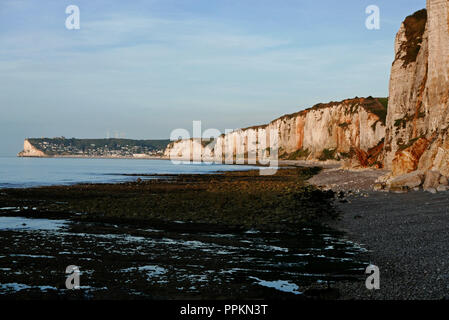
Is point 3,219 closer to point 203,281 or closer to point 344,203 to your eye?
point 203,281

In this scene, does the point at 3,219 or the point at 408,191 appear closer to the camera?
the point at 3,219

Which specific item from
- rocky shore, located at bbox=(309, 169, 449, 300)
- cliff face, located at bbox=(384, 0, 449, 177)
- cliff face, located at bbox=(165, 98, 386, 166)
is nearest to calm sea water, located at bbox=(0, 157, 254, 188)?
cliff face, located at bbox=(165, 98, 386, 166)

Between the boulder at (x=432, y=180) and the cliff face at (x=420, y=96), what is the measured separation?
2276mm

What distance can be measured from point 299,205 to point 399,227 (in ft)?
36.6

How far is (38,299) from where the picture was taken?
33.2 ft

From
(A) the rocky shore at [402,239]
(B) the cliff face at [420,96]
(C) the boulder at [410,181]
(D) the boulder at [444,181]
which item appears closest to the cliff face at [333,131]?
(B) the cliff face at [420,96]

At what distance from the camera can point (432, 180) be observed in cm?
2923

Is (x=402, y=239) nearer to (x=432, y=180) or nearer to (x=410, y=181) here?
(x=432, y=180)

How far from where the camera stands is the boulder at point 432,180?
28875mm

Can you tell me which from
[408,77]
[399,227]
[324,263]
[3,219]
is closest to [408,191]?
[399,227]

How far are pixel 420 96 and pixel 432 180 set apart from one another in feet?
93.4

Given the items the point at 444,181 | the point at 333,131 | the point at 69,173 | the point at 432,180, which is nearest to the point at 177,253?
the point at 432,180

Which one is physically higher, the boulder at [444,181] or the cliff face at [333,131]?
the cliff face at [333,131]

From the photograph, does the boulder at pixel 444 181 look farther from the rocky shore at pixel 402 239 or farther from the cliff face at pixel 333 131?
the cliff face at pixel 333 131
